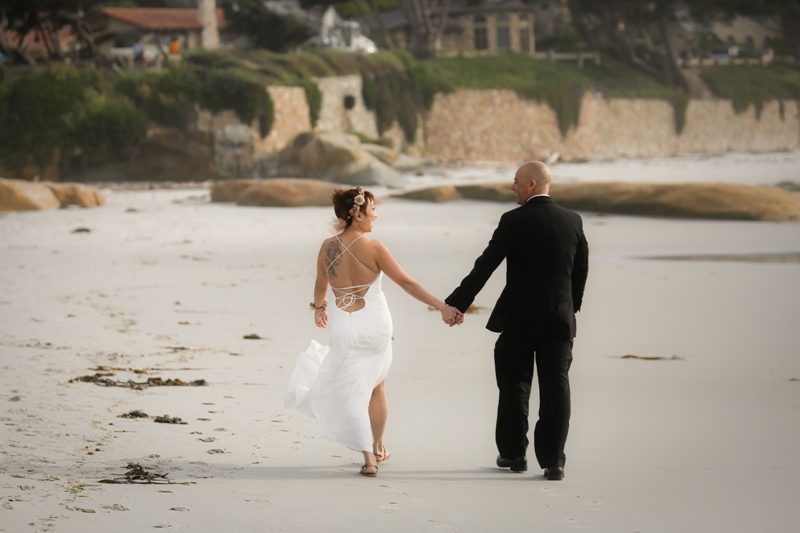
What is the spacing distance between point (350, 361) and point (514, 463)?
0.83 m

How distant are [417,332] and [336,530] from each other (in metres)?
6.18

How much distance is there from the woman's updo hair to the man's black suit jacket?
55cm

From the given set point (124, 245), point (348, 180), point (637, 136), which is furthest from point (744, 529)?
point (637, 136)

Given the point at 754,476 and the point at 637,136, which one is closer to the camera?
the point at 754,476

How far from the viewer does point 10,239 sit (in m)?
21.2

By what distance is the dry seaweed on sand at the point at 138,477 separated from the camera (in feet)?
19.7

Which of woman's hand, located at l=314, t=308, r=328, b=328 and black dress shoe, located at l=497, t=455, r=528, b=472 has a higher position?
woman's hand, located at l=314, t=308, r=328, b=328

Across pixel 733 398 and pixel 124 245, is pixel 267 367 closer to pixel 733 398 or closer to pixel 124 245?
pixel 733 398

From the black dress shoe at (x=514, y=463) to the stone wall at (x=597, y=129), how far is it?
4662cm

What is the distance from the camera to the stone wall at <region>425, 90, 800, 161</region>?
5431 cm

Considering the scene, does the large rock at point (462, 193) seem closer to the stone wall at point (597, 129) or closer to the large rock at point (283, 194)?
the large rock at point (283, 194)

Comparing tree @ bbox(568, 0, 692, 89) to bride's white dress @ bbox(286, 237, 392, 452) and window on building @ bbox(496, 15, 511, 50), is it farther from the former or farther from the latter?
bride's white dress @ bbox(286, 237, 392, 452)

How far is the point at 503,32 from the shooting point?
6488 cm

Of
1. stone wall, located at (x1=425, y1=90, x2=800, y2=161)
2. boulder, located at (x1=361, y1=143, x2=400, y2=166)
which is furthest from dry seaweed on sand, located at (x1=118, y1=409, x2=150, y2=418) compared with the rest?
stone wall, located at (x1=425, y1=90, x2=800, y2=161)
